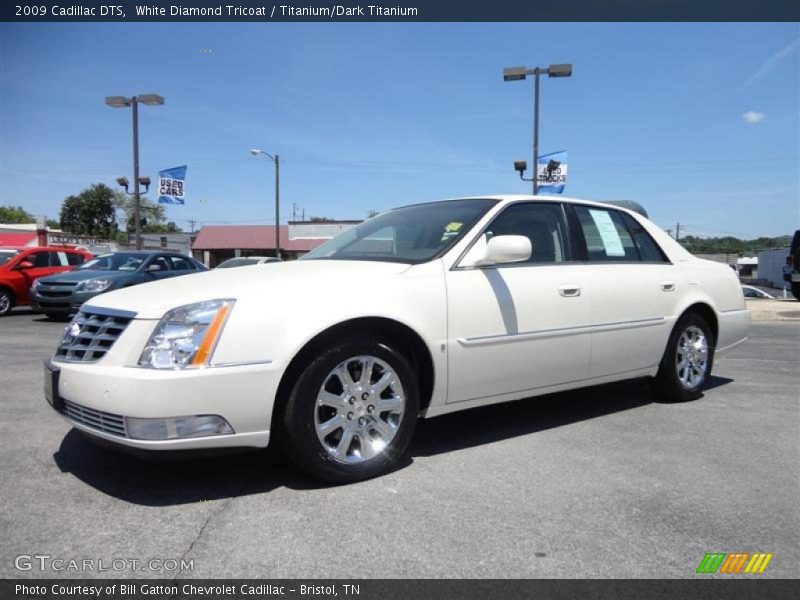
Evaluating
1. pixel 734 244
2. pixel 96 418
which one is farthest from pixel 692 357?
pixel 734 244

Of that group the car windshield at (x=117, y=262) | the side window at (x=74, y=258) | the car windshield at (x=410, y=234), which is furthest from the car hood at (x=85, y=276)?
the car windshield at (x=410, y=234)

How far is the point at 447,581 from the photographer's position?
214 cm

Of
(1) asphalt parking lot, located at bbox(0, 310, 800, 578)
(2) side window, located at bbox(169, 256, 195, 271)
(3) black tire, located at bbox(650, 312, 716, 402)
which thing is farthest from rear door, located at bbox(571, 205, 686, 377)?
(2) side window, located at bbox(169, 256, 195, 271)

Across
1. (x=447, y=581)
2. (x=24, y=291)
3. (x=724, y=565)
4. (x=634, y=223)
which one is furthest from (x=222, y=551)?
(x=24, y=291)

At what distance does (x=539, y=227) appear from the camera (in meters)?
4.05

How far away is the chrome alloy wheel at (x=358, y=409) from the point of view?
295cm

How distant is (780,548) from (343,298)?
7.17 feet

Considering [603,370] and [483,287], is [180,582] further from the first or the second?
[603,370]

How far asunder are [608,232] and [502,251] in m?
1.54

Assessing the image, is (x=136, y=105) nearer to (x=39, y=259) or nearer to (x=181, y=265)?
(x=39, y=259)

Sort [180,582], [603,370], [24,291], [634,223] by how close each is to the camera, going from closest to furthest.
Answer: [180,582] < [603,370] < [634,223] < [24,291]

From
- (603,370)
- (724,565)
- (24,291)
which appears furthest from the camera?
(24,291)

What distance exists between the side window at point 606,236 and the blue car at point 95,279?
7.93 m

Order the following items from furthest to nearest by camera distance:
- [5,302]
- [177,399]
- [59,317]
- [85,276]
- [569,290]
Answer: [5,302] < [59,317] < [85,276] < [569,290] < [177,399]
